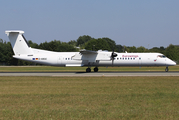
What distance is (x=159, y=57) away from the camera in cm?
3188

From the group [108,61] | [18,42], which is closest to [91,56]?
[108,61]

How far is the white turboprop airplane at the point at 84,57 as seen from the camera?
1254 inches

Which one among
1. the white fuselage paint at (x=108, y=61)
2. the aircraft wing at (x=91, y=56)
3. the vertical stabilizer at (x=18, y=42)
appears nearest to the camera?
the white fuselage paint at (x=108, y=61)

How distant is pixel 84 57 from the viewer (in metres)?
32.8

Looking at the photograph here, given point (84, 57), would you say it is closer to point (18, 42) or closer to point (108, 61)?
point (108, 61)

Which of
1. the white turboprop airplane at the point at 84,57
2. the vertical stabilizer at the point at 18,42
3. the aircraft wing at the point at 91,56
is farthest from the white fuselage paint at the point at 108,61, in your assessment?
the vertical stabilizer at the point at 18,42

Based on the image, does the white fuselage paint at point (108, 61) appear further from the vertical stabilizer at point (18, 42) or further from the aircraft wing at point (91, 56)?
the vertical stabilizer at point (18, 42)

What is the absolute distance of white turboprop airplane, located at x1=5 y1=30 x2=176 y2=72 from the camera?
31859 mm

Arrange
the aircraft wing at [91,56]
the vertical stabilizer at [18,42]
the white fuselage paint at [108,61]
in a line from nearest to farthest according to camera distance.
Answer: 1. the white fuselage paint at [108,61]
2. the aircraft wing at [91,56]
3. the vertical stabilizer at [18,42]

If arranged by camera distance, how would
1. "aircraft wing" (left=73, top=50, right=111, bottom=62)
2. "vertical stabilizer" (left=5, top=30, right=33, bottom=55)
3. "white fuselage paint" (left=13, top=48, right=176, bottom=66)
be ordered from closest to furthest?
"white fuselage paint" (left=13, top=48, right=176, bottom=66)
"aircraft wing" (left=73, top=50, right=111, bottom=62)
"vertical stabilizer" (left=5, top=30, right=33, bottom=55)

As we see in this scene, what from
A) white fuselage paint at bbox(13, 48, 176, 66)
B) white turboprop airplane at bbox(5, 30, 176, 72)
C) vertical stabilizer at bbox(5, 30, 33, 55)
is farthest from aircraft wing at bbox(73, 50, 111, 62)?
vertical stabilizer at bbox(5, 30, 33, 55)

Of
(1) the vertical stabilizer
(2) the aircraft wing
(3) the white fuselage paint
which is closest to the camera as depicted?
(3) the white fuselage paint

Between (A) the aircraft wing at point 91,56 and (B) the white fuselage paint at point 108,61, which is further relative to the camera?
(A) the aircraft wing at point 91,56

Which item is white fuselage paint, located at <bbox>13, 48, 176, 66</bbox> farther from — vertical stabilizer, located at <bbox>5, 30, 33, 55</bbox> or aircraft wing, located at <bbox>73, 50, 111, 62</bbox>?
vertical stabilizer, located at <bbox>5, 30, 33, 55</bbox>
